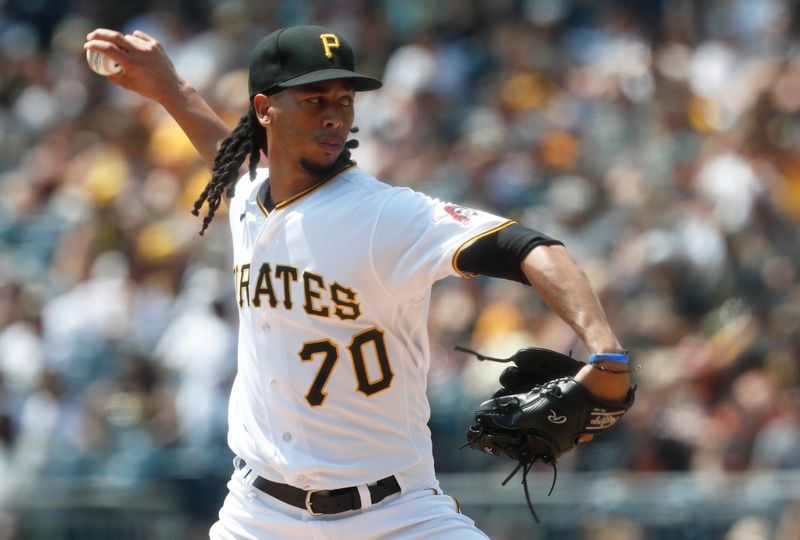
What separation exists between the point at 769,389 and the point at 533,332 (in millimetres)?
1581

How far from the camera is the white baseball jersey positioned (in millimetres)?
3852

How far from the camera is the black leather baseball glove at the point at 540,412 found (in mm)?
3568

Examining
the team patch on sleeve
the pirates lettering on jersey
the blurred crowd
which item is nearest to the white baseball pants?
the pirates lettering on jersey

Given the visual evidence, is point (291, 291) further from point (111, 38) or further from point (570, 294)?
point (111, 38)

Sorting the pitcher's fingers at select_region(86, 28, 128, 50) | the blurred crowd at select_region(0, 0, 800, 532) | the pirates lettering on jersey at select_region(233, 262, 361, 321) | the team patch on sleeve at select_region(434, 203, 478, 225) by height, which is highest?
the pitcher's fingers at select_region(86, 28, 128, 50)

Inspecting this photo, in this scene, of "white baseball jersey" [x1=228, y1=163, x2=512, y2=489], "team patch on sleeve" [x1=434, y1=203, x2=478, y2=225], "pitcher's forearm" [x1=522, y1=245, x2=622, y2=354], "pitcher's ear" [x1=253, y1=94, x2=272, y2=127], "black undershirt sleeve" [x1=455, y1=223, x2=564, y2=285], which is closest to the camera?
"pitcher's forearm" [x1=522, y1=245, x2=622, y2=354]

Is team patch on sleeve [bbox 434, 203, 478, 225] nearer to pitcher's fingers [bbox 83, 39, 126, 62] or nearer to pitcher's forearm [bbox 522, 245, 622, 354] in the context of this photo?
pitcher's forearm [bbox 522, 245, 622, 354]

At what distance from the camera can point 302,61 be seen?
4051mm

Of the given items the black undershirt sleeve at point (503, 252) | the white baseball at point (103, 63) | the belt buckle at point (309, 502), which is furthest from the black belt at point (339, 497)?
the white baseball at point (103, 63)

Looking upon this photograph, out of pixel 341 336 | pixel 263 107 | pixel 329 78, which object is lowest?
pixel 341 336


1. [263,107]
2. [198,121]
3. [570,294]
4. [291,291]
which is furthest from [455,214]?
[198,121]

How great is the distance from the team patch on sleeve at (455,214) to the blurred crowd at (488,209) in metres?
4.40

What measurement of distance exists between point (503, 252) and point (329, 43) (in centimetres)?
93

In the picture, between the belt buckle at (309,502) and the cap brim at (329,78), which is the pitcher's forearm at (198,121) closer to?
the cap brim at (329,78)
